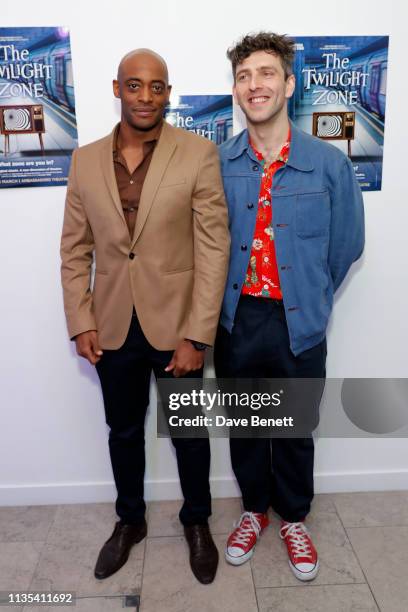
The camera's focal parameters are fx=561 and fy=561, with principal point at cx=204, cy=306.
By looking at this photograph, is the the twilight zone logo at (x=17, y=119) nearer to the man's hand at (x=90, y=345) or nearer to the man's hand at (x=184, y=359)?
the man's hand at (x=90, y=345)

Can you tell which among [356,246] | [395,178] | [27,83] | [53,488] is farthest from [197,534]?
[27,83]

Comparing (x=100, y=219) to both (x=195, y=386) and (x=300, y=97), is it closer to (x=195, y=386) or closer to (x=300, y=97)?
(x=195, y=386)

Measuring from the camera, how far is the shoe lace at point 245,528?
2139 mm

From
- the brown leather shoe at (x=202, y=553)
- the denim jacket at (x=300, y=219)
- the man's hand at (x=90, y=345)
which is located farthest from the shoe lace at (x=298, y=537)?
the man's hand at (x=90, y=345)

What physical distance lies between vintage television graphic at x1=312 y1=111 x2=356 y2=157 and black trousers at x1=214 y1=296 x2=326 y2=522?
2.33ft

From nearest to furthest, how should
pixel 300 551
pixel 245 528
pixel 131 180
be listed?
pixel 131 180
pixel 300 551
pixel 245 528

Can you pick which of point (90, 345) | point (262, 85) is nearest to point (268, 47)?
point (262, 85)

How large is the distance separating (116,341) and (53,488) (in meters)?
0.97

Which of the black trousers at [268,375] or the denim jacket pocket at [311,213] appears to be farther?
the black trousers at [268,375]

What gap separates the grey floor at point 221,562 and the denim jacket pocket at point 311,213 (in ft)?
4.01

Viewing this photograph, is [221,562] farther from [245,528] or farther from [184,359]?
[184,359]

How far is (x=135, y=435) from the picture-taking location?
2090 millimetres

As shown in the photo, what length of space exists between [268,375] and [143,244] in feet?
2.28

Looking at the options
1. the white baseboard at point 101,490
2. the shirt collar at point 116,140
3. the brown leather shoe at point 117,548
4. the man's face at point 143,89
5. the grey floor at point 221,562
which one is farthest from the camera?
the white baseboard at point 101,490
